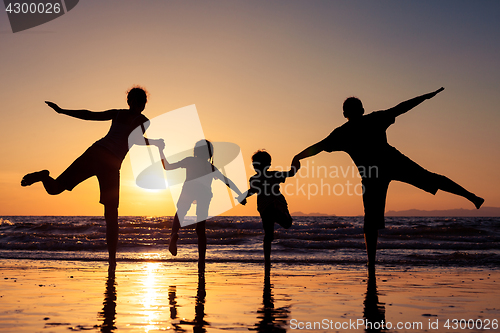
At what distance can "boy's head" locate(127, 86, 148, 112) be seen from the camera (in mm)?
5949

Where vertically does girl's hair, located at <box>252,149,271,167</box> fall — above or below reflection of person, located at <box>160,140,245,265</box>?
above

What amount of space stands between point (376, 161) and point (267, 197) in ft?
6.79

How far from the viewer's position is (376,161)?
524 cm

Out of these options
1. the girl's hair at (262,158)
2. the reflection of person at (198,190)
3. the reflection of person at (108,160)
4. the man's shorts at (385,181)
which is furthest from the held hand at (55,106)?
the man's shorts at (385,181)

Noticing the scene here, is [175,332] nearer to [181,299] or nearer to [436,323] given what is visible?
[181,299]

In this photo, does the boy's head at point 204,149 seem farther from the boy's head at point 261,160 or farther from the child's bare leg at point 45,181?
the child's bare leg at point 45,181

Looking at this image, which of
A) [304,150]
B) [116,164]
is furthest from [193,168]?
[304,150]

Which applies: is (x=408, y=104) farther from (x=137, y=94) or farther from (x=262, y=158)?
(x=137, y=94)

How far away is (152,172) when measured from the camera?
6.40m

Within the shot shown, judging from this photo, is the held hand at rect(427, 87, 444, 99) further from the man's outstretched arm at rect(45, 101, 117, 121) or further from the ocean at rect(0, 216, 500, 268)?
the ocean at rect(0, 216, 500, 268)

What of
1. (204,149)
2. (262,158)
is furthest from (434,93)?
(204,149)

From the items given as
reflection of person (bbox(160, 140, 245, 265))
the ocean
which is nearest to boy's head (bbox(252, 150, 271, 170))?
reflection of person (bbox(160, 140, 245, 265))

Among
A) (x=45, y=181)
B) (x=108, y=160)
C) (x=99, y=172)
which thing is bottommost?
(x=45, y=181)

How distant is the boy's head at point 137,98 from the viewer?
5949 mm
